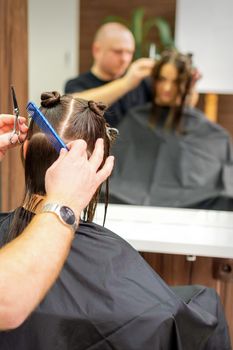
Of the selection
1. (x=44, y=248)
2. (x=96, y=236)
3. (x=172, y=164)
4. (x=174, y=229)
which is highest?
(x=44, y=248)

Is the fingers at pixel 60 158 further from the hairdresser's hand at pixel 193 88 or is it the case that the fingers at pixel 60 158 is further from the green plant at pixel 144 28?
the green plant at pixel 144 28

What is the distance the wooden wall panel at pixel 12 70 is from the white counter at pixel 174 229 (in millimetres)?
401

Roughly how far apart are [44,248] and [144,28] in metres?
3.72

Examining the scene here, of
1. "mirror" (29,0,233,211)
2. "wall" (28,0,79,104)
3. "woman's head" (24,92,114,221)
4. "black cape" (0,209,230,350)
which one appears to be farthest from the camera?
"wall" (28,0,79,104)

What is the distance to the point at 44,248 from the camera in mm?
762

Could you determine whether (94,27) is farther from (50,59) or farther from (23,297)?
(23,297)

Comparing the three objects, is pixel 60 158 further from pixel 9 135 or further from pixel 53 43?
pixel 53 43

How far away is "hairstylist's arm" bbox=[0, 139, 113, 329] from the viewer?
0.74 metres

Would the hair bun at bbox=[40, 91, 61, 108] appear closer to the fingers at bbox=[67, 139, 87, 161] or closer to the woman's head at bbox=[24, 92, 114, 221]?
the woman's head at bbox=[24, 92, 114, 221]

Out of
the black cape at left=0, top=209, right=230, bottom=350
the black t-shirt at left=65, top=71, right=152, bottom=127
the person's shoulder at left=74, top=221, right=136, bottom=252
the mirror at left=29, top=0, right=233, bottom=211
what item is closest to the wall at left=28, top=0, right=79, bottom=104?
the mirror at left=29, top=0, right=233, bottom=211

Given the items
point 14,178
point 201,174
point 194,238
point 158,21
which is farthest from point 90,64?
point 194,238

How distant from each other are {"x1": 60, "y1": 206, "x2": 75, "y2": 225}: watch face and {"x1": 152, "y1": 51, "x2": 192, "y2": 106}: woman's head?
8.05ft

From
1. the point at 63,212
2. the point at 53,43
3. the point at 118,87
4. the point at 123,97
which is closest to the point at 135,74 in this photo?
the point at 118,87

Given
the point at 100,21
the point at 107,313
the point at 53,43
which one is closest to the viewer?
the point at 107,313
